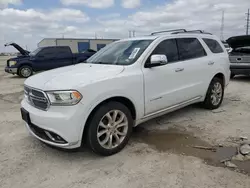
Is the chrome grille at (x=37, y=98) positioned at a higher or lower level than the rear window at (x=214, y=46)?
lower

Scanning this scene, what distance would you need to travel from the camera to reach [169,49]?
427 cm

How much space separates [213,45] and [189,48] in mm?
976

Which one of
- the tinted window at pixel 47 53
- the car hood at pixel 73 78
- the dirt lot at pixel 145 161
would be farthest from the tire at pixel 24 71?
the car hood at pixel 73 78

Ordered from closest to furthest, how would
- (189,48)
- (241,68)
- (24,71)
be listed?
(189,48) → (241,68) → (24,71)

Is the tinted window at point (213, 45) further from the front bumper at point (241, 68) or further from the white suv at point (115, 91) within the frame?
the front bumper at point (241, 68)

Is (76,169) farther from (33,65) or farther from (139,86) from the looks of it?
(33,65)

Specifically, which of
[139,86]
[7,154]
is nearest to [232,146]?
[139,86]

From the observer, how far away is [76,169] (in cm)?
306

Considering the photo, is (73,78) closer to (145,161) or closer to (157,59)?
(157,59)

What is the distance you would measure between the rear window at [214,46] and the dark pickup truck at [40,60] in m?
10.3

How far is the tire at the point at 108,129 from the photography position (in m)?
3.10

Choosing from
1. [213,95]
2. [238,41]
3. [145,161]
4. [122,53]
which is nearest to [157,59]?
[122,53]

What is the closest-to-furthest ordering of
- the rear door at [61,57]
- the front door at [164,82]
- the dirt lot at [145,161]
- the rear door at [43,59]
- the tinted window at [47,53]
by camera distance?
the dirt lot at [145,161] → the front door at [164,82] → the rear door at [43,59] → the tinted window at [47,53] → the rear door at [61,57]

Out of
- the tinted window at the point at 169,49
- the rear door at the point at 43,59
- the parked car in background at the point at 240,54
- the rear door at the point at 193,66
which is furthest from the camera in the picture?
the rear door at the point at 43,59
